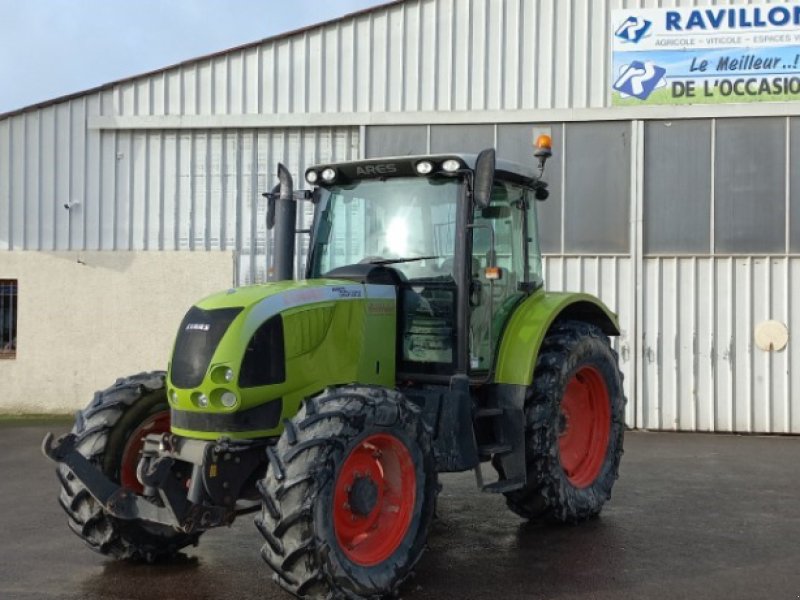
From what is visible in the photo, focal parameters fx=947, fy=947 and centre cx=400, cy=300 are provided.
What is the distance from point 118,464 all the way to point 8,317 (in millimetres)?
9789

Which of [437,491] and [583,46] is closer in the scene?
[437,491]

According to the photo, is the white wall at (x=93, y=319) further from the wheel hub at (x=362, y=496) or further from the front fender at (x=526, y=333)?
the wheel hub at (x=362, y=496)

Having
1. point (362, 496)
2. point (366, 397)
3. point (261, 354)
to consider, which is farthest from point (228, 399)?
point (362, 496)

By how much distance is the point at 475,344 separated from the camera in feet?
21.1

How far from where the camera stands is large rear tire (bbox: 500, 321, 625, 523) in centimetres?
663

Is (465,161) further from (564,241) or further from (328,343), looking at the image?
(564,241)

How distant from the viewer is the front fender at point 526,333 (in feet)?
21.4

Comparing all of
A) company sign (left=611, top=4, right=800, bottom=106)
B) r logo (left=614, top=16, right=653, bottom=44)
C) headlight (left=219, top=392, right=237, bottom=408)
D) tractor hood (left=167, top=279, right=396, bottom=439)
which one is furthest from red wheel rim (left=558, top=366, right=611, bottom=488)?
r logo (left=614, top=16, right=653, bottom=44)

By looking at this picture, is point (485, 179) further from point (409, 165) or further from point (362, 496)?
point (362, 496)

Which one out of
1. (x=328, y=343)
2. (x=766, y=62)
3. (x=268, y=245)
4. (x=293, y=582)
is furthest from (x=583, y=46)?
(x=293, y=582)

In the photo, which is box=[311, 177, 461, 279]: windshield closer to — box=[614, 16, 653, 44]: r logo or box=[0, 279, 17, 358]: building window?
box=[614, 16, 653, 44]: r logo

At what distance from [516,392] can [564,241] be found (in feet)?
23.3

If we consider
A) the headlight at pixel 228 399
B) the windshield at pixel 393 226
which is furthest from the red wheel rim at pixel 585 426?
the headlight at pixel 228 399

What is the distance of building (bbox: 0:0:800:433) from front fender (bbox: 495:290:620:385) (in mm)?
6138
